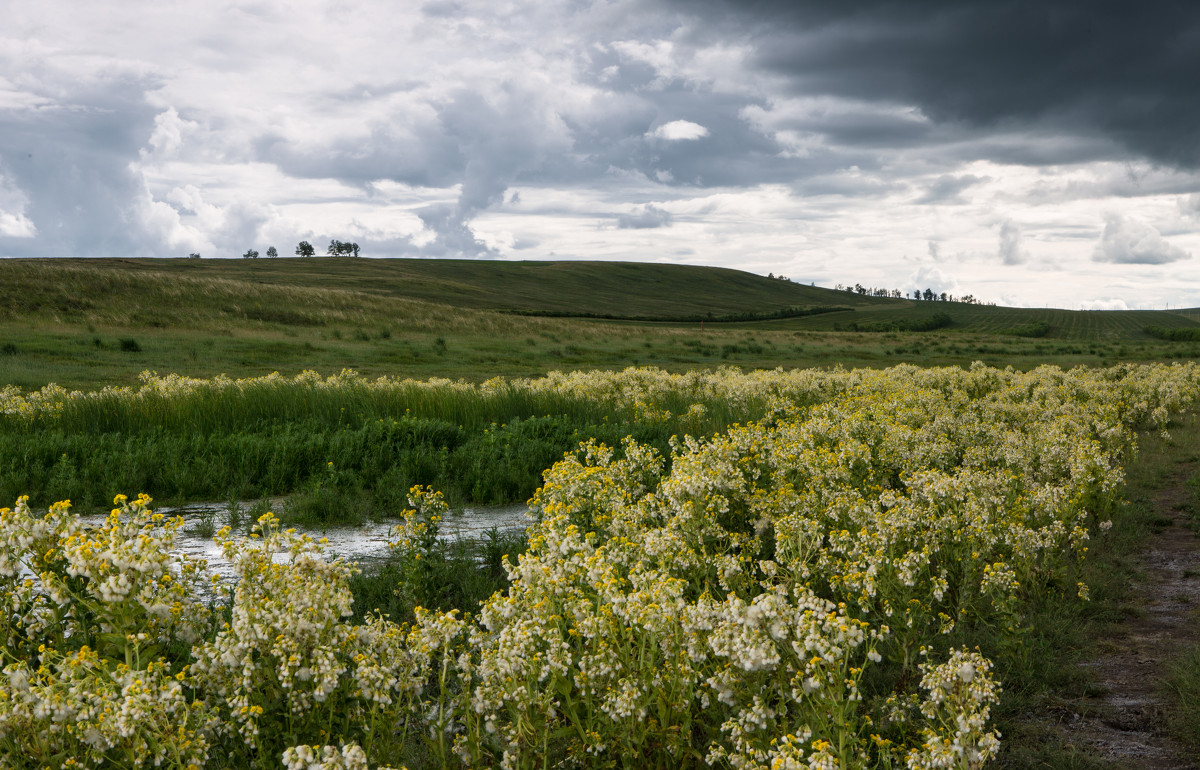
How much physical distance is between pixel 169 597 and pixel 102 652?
2.01 feet

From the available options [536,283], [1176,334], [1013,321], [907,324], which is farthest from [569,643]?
[1013,321]

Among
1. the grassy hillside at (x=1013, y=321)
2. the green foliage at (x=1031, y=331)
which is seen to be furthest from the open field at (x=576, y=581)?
the grassy hillside at (x=1013, y=321)

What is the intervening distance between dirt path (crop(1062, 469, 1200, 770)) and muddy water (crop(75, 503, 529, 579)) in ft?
15.5

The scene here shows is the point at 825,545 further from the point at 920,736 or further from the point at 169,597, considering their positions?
the point at 169,597

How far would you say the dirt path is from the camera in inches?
161

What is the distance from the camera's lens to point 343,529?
7.18 m

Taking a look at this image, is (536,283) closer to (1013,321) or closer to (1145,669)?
(1013,321)

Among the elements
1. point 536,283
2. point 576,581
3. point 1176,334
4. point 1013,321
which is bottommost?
point 576,581

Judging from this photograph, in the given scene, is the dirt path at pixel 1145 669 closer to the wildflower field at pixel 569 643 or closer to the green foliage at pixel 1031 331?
the wildflower field at pixel 569 643

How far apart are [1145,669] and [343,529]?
21.0 ft

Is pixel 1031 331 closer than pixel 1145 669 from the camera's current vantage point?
No

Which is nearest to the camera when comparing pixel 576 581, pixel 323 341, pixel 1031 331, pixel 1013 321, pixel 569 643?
pixel 569 643

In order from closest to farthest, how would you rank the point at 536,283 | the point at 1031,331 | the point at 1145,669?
the point at 1145,669 < the point at 1031,331 < the point at 536,283

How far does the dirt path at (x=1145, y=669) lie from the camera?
4090 millimetres
